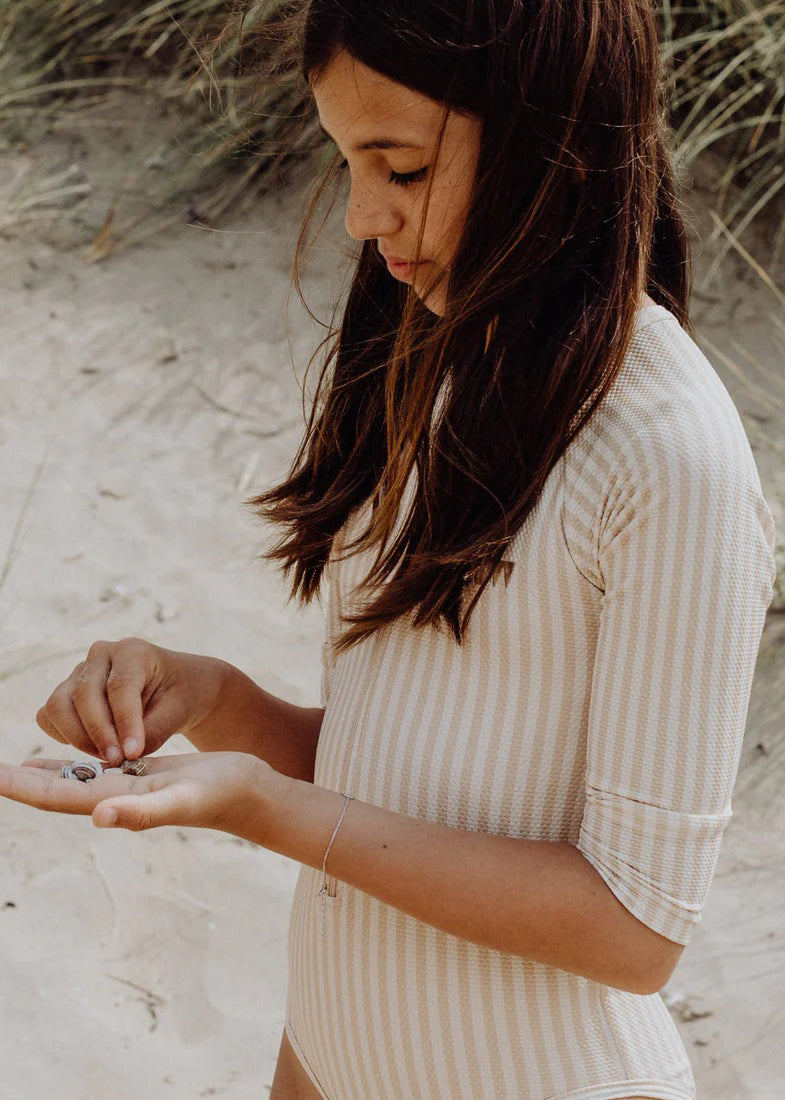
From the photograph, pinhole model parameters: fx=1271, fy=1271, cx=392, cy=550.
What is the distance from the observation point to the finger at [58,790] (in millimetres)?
1024

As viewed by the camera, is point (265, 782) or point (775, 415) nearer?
point (265, 782)

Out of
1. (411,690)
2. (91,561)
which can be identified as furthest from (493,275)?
(91,561)

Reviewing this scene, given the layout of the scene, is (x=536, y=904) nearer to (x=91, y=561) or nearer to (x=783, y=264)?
(x=91, y=561)

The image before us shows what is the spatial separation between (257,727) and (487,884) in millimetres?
489

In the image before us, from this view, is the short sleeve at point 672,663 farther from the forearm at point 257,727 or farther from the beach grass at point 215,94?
the beach grass at point 215,94

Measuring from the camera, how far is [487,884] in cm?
102

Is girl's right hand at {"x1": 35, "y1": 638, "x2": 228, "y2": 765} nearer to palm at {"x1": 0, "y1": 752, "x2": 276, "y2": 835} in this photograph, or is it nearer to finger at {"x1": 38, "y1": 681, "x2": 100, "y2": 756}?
finger at {"x1": 38, "y1": 681, "x2": 100, "y2": 756}

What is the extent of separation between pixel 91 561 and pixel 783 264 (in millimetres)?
2475

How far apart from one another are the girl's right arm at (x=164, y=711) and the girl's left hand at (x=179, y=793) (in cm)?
19

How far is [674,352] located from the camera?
3.37 feet

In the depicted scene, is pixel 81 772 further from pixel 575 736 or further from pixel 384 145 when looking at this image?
pixel 384 145

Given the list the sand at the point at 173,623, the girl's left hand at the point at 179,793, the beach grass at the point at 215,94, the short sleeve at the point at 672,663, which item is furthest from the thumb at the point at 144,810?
the beach grass at the point at 215,94

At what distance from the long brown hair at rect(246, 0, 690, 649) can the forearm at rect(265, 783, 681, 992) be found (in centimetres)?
17

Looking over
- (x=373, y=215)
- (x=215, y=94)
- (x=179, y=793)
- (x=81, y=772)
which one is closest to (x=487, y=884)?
(x=179, y=793)
